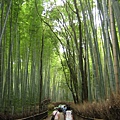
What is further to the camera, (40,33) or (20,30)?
(40,33)

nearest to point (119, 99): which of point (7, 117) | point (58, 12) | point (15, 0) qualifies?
point (7, 117)

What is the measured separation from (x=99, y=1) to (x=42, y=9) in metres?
3.91

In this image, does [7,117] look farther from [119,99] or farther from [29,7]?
[29,7]

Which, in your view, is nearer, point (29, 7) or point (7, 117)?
point (7, 117)

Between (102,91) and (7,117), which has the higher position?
(102,91)

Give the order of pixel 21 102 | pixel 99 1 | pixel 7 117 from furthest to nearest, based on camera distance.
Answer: pixel 21 102 < pixel 99 1 < pixel 7 117

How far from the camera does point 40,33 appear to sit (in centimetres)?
977

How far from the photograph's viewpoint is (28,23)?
27.5 feet

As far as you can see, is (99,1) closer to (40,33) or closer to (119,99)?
(119,99)

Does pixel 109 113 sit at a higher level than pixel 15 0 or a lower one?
lower

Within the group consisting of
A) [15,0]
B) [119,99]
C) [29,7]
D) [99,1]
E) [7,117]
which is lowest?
[7,117]

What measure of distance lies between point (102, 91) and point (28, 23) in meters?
4.42

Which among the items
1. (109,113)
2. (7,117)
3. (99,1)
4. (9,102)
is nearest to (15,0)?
(99,1)

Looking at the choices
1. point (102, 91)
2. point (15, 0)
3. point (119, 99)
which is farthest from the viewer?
point (15, 0)
